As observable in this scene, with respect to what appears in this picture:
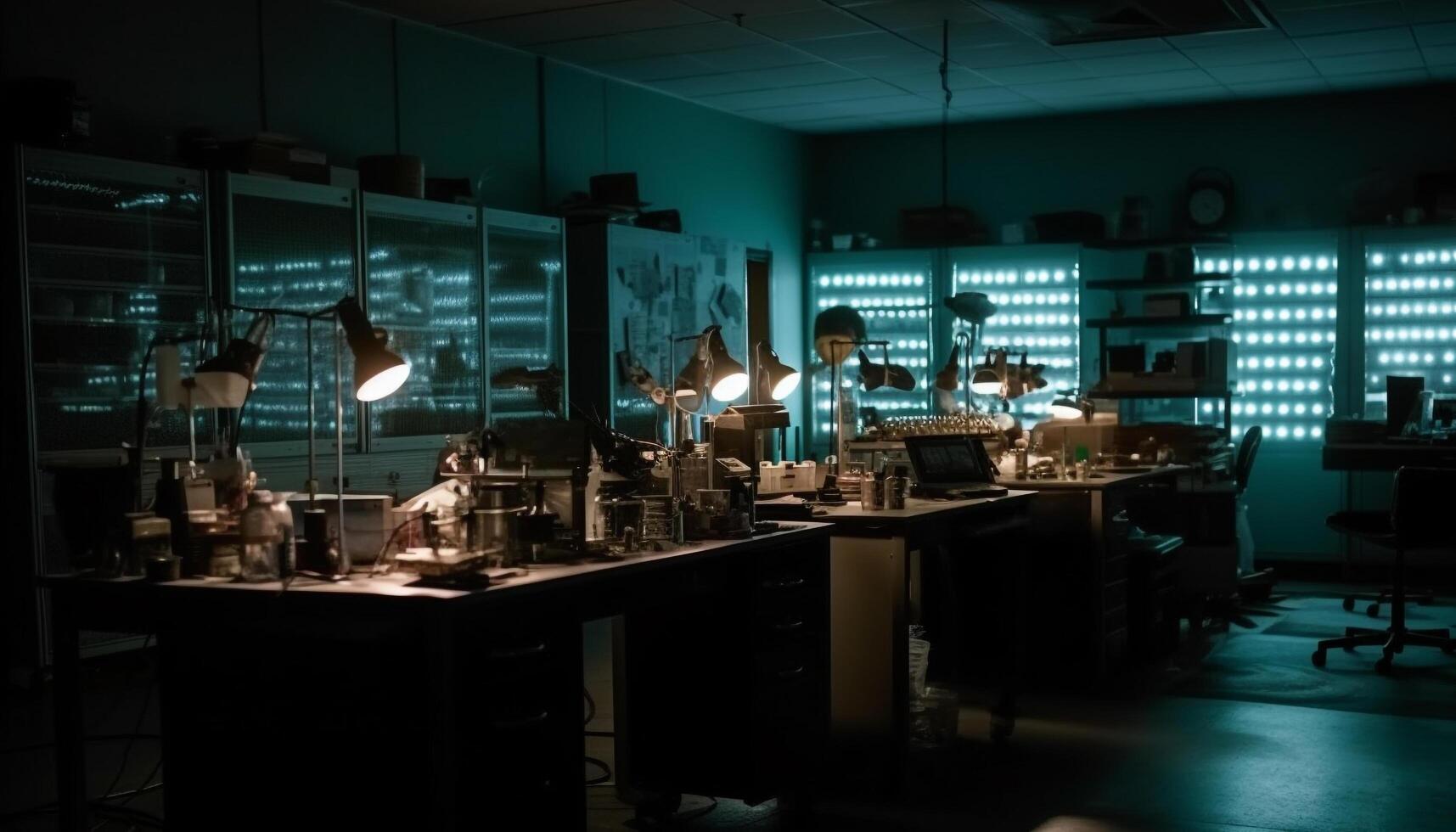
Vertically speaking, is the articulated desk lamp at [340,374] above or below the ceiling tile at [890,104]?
below

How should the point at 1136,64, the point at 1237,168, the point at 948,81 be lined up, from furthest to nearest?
1. the point at 1237,168
2. the point at 948,81
3. the point at 1136,64

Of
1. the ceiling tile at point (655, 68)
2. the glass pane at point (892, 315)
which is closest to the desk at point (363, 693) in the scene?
the ceiling tile at point (655, 68)

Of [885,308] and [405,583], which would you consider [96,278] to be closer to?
[405,583]

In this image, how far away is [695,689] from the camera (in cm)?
416

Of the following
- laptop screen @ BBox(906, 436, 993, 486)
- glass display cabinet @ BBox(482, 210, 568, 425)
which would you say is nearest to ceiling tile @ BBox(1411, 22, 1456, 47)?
laptop screen @ BBox(906, 436, 993, 486)

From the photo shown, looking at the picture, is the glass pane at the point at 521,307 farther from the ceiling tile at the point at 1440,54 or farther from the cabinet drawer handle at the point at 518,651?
the ceiling tile at the point at 1440,54

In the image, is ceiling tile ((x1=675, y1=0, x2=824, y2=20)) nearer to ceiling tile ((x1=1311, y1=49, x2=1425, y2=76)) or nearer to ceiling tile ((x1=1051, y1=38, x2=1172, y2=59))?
ceiling tile ((x1=1051, y1=38, x2=1172, y2=59))

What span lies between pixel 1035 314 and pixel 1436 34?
3.19 metres

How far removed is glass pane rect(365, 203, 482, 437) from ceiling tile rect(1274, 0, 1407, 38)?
453 centimetres

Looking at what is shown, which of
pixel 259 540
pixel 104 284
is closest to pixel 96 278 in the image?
pixel 104 284

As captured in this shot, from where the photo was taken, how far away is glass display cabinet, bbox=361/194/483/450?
6.65 meters

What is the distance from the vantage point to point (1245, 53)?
8.44 m

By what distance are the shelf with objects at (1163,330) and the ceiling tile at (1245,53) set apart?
1337mm

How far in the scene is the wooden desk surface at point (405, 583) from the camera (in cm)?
304
